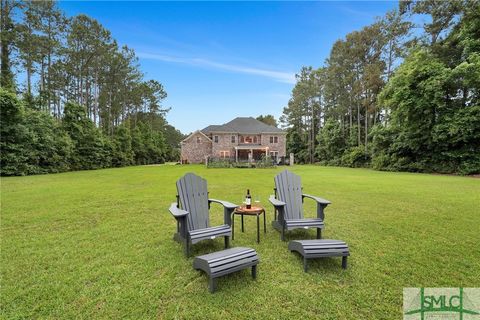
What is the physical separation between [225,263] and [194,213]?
1.26 metres

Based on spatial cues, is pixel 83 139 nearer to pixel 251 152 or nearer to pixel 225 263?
pixel 251 152

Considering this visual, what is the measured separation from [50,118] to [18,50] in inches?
240

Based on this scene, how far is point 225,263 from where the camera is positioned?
98.0 inches

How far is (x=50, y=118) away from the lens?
16.8 metres

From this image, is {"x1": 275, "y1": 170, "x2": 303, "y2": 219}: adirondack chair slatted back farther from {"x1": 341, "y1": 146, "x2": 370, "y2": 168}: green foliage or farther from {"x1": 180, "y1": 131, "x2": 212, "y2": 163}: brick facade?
{"x1": 180, "y1": 131, "x2": 212, "y2": 163}: brick facade

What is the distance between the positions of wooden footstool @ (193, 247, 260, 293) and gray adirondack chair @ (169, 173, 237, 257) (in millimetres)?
555

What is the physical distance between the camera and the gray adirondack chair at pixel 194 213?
10.5 ft

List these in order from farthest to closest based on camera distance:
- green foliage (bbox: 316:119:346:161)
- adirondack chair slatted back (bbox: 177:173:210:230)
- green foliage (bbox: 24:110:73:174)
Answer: green foliage (bbox: 316:119:346:161) → green foliage (bbox: 24:110:73:174) → adirondack chair slatted back (bbox: 177:173:210:230)

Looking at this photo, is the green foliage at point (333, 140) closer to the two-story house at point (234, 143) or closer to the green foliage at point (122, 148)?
the two-story house at point (234, 143)

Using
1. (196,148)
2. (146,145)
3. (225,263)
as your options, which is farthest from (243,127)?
(225,263)

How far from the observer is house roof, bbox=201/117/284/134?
29.7 metres

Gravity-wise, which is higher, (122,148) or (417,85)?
(417,85)

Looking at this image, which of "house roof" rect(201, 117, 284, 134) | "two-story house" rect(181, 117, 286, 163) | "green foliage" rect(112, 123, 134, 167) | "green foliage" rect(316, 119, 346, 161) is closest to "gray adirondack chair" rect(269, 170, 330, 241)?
"green foliage" rect(112, 123, 134, 167)

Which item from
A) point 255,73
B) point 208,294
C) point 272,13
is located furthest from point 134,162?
point 208,294
